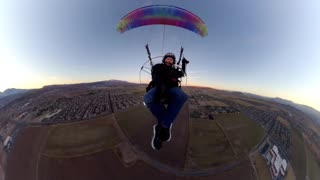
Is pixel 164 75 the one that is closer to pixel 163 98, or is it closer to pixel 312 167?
pixel 163 98

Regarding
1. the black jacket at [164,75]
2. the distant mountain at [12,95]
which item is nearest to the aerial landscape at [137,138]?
the black jacket at [164,75]

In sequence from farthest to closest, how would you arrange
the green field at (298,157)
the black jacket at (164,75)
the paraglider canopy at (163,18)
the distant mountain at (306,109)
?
the distant mountain at (306,109) < the paraglider canopy at (163,18) < the green field at (298,157) < the black jacket at (164,75)

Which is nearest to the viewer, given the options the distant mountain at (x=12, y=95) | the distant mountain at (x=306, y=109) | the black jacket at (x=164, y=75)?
the black jacket at (x=164, y=75)

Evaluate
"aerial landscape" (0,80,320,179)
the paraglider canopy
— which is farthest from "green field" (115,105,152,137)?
the paraglider canopy

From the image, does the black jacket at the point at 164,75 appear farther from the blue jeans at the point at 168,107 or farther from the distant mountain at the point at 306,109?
the distant mountain at the point at 306,109

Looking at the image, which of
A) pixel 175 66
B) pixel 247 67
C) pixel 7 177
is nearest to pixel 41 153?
pixel 7 177
